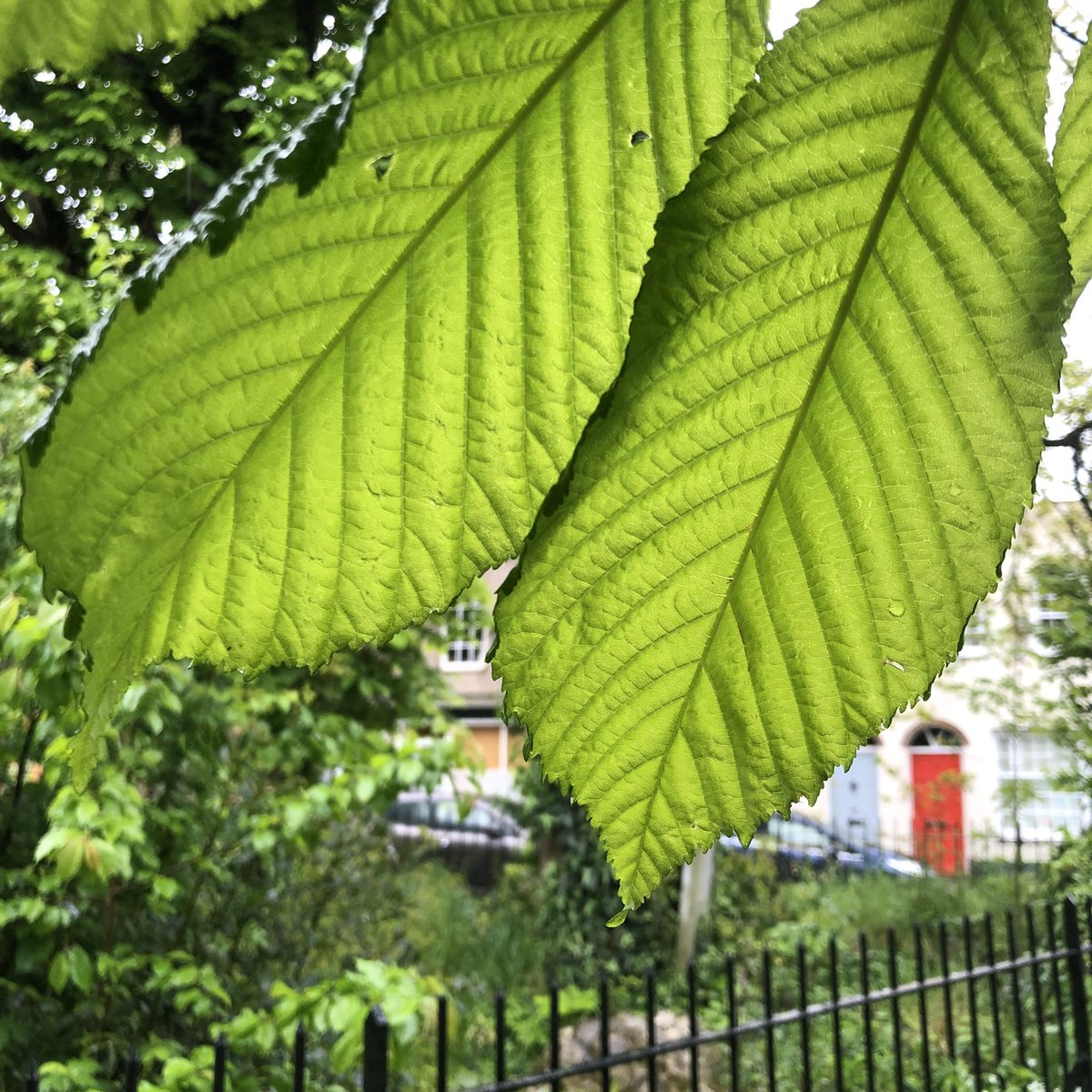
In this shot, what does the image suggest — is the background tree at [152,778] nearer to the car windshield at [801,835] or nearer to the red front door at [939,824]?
the red front door at [939,824]

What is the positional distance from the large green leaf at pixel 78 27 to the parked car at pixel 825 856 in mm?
7655

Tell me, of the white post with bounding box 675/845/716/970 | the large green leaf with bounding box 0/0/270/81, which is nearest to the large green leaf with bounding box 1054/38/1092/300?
the large green leaf with bounding box 0/0/270/81

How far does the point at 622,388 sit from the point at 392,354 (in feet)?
0.18

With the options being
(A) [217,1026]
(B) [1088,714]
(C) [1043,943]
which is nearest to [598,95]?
(A) [217,1026]

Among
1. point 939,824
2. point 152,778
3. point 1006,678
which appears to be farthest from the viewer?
point 939,824

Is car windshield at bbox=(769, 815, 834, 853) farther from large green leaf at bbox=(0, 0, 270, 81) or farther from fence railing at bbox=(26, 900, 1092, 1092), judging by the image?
large green leaf at bbox=(0, 0, 270, 81)

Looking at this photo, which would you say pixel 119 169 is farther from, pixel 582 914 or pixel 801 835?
pixel 801 835

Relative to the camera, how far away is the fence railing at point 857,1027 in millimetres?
2729

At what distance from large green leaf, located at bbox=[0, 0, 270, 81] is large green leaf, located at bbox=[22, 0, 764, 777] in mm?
37

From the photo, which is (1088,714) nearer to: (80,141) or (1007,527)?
(80,141)

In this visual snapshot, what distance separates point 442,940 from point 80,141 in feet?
17.5

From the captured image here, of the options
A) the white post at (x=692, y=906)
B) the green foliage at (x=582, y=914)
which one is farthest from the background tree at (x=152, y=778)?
the white post at (x=692, y=906)

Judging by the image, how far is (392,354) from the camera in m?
→ 0.26

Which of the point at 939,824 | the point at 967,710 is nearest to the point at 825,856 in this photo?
the point at 939,824
